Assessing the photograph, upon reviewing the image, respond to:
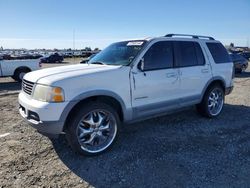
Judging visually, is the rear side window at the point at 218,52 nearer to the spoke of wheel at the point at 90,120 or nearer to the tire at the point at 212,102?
the tire at the point at 212,102

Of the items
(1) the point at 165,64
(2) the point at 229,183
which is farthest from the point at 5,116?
(2) the point at 229,183

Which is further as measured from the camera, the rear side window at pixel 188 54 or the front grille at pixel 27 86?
the rear side window at pixel 188 54

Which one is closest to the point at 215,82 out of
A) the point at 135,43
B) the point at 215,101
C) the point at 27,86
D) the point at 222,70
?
the point at 222,70

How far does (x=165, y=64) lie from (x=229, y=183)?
249cm

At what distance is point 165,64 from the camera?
5.02 metres

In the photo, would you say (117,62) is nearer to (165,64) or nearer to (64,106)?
(165,64)

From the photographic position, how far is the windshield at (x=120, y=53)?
473cm

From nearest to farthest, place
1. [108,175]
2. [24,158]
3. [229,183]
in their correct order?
1. [229,183]
2. [108,175]
3. [24,158]

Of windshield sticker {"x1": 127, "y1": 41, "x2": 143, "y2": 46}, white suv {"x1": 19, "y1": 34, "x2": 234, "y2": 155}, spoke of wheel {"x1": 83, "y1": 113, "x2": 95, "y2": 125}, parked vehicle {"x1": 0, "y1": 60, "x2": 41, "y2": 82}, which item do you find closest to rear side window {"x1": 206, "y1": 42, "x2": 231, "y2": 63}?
white suv {"x1": 19, "y1": 34, "x2": 234, "y2": 155}

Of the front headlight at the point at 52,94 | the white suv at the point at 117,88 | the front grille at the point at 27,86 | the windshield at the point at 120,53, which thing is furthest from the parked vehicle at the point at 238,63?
the front headlight at the point at 52,94

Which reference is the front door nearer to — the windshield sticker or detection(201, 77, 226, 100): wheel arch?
the windshield sticker

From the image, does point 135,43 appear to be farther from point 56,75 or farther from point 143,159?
point 143,159

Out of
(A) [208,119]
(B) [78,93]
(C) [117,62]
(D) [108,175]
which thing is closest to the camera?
(D) [108,175]

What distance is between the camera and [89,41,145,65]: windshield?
473 cm
